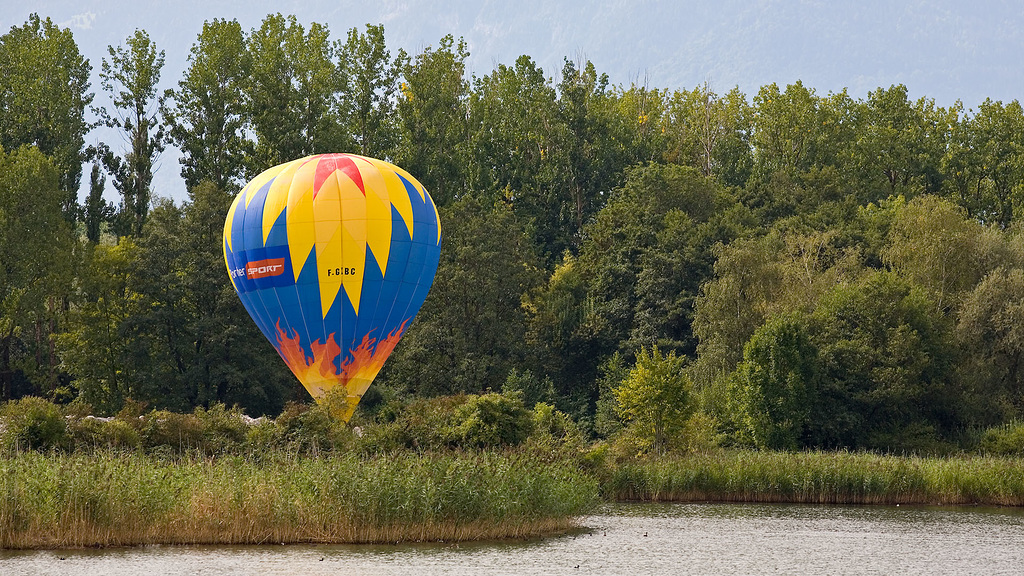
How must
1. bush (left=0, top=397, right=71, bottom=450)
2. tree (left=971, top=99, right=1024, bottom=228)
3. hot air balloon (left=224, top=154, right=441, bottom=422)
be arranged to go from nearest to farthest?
bush (left=0, top=397, right=71, bottom=450)
hot air balloon (left=224, top=154, right=441, bottom=422)
tree (left=971, top=99, right=1024, bottom=228)

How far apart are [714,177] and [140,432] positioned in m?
51.3

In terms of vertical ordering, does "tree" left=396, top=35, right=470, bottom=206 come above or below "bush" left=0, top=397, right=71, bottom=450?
above

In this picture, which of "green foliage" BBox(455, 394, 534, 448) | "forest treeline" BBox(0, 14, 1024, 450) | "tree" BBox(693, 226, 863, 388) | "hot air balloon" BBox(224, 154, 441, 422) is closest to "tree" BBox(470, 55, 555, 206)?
"forest treeline" BBox(0, 14, 1024, 450)

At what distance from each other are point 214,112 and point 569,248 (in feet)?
76.7

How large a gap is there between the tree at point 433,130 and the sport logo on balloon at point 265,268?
28.0m

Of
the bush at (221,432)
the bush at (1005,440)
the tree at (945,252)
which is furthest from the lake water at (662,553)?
the tree at (945,252)

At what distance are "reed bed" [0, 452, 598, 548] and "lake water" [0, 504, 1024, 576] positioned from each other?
1.38ft

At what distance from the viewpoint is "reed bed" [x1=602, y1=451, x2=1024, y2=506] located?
121 ft

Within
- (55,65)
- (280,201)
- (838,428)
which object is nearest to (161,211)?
(55,65)

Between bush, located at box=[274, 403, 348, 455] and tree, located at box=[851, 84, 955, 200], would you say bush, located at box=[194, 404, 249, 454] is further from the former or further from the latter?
tree, located at box=[851, 84, 955, 200]

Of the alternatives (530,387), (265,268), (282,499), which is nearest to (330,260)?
(265,268)

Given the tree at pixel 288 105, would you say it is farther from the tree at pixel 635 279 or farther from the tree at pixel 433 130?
the tree at pixel 635 279

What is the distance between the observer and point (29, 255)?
58.2 m

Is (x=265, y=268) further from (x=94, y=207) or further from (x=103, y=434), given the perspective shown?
(x=94, y=207)
